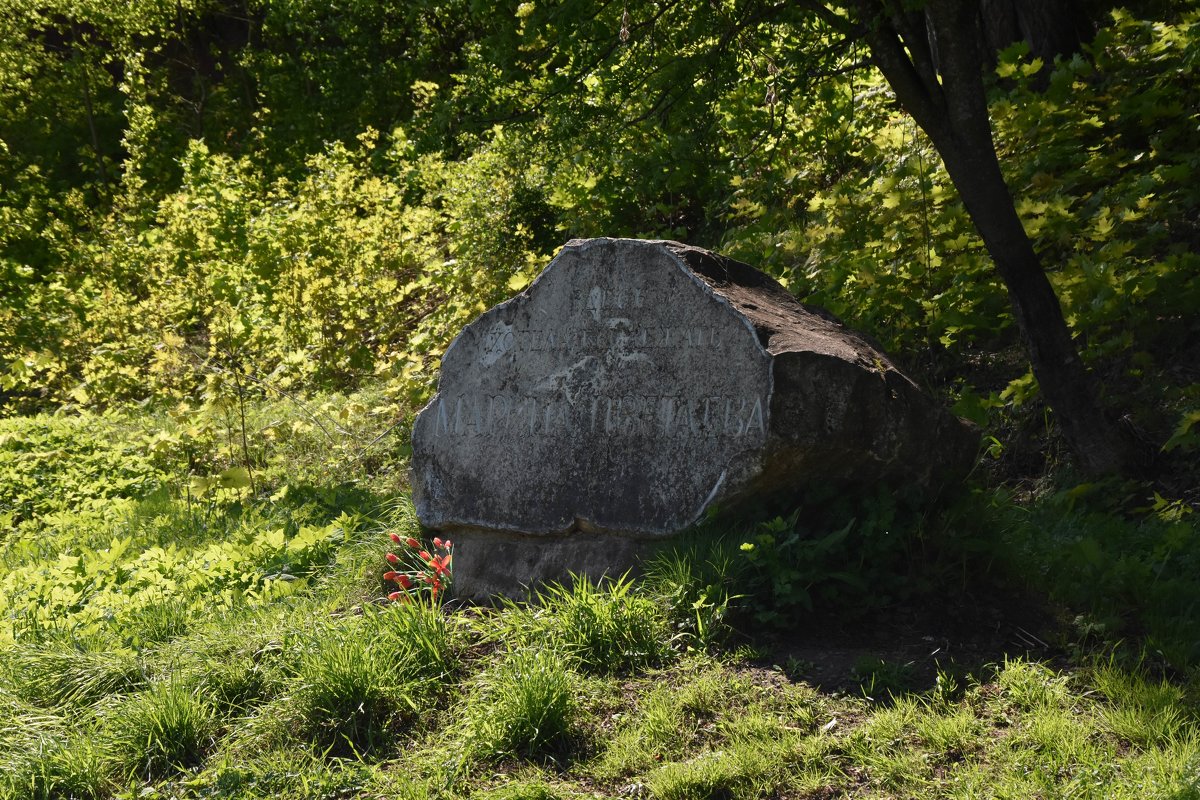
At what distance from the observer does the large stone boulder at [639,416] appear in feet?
15.0

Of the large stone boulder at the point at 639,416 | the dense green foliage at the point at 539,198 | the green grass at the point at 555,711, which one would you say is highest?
the dense green foliage at the point at 539,198

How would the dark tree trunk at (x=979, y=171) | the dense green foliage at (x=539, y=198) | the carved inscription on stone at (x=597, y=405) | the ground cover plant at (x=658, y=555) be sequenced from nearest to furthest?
the ground cover plant at (x=658, y=555) → the carved inscription on stone at (x=597, y=405) → the dark tree trunk at (x=979, y=171) → the dense green foliage at (x=539, y=198)

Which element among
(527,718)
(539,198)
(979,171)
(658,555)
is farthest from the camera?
(539,198)

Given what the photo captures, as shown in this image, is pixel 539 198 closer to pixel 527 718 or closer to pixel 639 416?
pixel 639 416

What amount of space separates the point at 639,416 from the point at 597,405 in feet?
0.71

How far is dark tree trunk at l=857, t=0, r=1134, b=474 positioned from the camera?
207 inches

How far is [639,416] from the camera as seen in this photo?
4.89 meters

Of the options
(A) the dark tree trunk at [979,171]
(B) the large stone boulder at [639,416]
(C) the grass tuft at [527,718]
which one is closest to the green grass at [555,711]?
(C) the grass tuft at [527,718]

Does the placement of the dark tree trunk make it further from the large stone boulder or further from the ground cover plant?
the large stone boulder

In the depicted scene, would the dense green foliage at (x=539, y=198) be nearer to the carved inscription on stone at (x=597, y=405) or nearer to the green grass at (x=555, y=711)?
the carved inscription on stone at (x=597, y=405)

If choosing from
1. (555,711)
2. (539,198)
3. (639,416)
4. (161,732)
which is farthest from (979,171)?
(539,198)

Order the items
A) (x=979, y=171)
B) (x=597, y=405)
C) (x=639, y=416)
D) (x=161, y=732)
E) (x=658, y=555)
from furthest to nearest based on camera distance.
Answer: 1. (x=979, y=171)
2. (x=597, y=405)
3. (x=639, y=416)
4. (x=658, y=555)
5. (x=161, y=732)

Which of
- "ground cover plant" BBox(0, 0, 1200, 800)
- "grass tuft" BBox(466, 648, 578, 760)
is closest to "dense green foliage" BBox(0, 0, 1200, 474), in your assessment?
"ground cover plant" BBox(0, 0, 1200, 800)

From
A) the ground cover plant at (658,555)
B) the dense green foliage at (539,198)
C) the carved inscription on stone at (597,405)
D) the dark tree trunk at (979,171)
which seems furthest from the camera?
the dense green foliage at (539,198)
